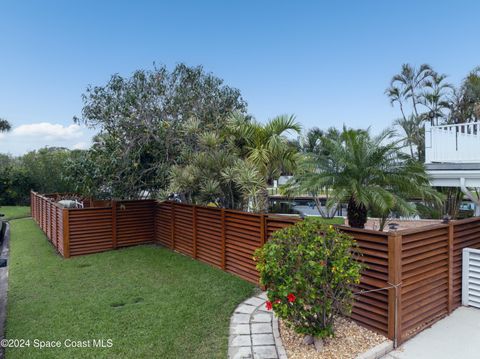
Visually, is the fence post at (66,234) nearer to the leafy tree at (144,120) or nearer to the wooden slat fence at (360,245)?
the wooden slat fence at (360,245)

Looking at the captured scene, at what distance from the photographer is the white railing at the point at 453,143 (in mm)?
6617

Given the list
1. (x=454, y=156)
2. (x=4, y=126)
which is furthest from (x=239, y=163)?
(x=4, y=126)

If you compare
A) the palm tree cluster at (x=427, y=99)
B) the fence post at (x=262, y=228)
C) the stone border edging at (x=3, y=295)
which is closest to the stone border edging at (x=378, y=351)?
the fence post at (x=262, y=228)

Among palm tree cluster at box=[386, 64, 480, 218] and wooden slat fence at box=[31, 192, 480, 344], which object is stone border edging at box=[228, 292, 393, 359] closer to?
wooden slat fence at box=[31, 192, 480, 344]

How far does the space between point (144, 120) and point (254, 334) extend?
6.58 metres

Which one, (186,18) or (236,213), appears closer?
(236,213)

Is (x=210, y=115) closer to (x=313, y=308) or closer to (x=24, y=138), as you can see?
(x=313, y=308)

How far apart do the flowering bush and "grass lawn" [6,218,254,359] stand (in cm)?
96

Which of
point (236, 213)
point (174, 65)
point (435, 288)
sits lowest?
point (435, 288)

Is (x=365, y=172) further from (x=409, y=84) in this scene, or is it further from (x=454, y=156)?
(x=409, y=84)

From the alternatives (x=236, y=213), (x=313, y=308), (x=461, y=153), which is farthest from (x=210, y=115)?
(x=313, y=308)

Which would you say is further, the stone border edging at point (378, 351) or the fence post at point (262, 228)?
the fence post at point (262, 228)

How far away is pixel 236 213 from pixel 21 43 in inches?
445

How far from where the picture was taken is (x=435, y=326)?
4.11m
